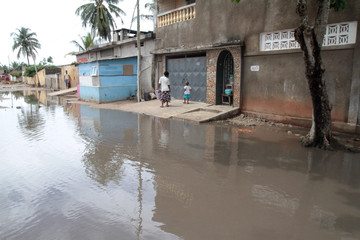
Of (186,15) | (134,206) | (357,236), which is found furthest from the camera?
(186,15)

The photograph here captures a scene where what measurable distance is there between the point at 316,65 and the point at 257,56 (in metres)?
4.57

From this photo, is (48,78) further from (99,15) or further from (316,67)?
(316,67)

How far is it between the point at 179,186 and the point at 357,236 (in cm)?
267

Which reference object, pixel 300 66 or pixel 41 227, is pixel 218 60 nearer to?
pixel 300 66

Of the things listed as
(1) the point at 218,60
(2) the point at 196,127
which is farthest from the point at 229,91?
(2) the point at 196,127

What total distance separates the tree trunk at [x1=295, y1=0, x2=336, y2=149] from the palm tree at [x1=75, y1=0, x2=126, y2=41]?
25434 millimetres

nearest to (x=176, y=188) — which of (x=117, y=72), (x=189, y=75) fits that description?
(x=189, y=75)

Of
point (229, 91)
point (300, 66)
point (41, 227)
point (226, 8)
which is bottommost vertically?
point (41, 227)

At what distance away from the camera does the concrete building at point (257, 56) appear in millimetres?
8477

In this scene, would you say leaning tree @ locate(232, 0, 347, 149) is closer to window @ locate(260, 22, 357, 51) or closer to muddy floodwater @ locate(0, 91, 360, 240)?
muddy floodwater @ locate(0, 91, 360, 240)

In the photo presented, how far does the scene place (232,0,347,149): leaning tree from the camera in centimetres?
630

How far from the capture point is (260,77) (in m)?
11.0

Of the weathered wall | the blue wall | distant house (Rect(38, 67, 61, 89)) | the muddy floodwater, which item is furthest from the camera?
the weathered wall

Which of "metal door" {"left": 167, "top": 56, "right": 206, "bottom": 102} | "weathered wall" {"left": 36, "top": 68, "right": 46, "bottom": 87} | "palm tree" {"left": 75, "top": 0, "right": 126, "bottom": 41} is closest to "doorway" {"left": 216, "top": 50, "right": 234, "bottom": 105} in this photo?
"metal door" {"left": 167, "top": 56, "right": 206, "bottom": 102}
